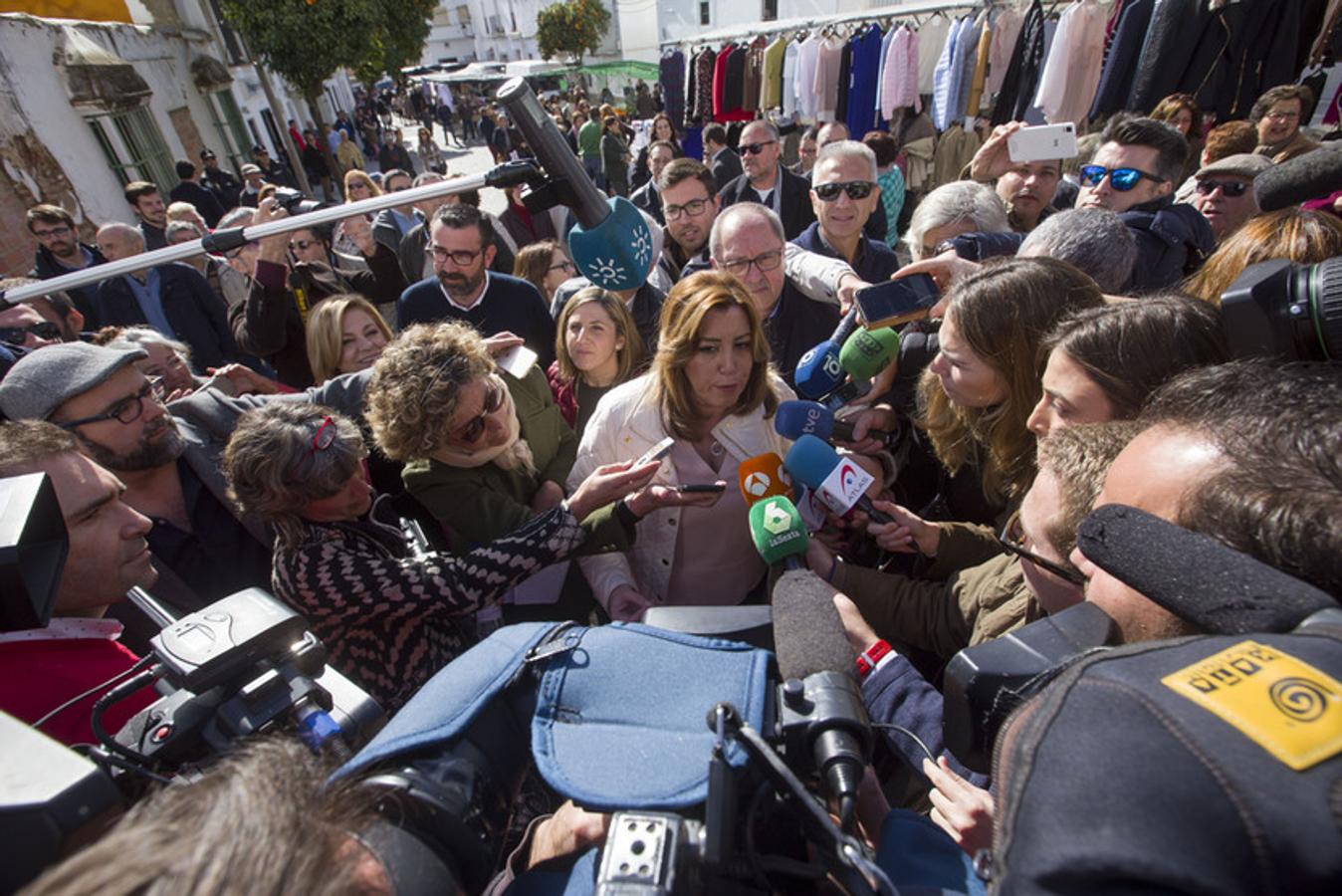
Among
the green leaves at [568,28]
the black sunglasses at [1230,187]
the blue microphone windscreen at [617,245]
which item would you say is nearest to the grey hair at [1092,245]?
the blue microphone windscreen at [617,245]

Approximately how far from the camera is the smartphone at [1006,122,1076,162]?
3.33 meters

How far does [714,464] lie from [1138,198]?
274 centimetres

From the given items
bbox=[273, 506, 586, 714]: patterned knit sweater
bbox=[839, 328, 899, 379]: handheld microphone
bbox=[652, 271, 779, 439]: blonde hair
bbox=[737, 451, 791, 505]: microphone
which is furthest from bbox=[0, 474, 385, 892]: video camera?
bbox=[839, 328, 899, 379]: handheld microphone

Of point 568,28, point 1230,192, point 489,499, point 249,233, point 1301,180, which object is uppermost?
point 568,28

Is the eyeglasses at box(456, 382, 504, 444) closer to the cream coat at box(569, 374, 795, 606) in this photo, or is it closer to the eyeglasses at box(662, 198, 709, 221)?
the cream coat at box(569, 374, 795, 606)

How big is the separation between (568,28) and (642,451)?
131 ft

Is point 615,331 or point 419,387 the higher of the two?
point 419,387

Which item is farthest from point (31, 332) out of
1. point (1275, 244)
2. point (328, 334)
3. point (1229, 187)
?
point (1229, 187)

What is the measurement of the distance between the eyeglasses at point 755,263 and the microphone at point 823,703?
7.15 ft

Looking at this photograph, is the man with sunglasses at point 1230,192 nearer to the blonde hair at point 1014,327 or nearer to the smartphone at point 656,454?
the blonde hair at point 1014,327

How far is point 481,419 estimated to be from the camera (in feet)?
6.82

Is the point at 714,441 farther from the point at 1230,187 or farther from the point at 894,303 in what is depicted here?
the point at 1230,187

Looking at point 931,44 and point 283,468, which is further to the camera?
point 931,44

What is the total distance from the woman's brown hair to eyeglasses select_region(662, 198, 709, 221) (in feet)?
9.29
